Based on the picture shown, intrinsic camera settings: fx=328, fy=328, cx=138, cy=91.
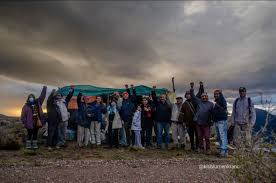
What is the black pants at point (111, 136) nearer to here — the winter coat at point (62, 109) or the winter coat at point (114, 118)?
the winter coat at point (114, 118)

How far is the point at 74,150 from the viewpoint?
1170 cm

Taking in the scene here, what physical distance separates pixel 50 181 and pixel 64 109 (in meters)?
5.67

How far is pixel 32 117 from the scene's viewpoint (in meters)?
11.9

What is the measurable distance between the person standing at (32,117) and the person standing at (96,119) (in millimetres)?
1920

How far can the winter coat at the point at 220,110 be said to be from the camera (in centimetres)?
1016

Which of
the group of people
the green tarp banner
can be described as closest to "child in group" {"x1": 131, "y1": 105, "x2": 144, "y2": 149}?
the group of people

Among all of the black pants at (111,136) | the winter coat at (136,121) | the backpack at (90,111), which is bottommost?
the black pants at (111,136)

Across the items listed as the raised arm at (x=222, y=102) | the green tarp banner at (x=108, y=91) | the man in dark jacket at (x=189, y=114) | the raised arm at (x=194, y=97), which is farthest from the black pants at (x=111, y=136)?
the raised arm at (x=222, y=102)

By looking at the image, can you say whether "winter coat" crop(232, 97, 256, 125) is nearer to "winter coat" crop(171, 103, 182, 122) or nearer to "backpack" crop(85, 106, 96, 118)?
"winter coat" crop(171, 103, 182, 122)

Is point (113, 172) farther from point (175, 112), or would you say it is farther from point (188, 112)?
point (175, 112)

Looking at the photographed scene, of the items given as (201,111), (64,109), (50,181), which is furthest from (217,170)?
(64,109)

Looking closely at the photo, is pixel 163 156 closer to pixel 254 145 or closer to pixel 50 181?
pixel 50 181

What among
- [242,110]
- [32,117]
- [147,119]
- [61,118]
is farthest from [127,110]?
[242,110]

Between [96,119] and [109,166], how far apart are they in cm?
420
